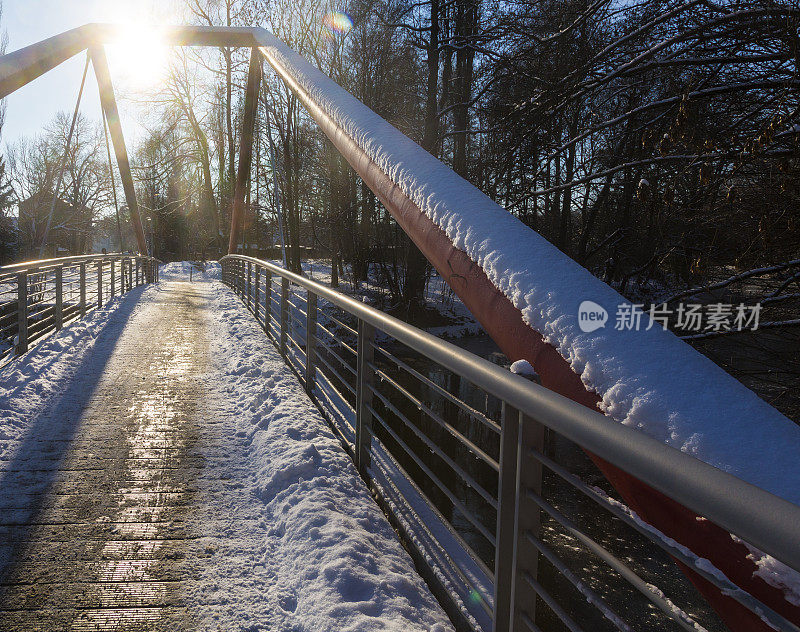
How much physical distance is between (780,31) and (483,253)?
2.78m

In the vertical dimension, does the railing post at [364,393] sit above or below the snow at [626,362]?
below

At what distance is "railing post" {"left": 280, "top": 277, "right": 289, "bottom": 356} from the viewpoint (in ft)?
19.6

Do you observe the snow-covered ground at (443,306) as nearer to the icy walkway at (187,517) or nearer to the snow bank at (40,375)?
the snow bank at (40,375)

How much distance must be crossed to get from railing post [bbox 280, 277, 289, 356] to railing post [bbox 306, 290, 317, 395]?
4.22 ft

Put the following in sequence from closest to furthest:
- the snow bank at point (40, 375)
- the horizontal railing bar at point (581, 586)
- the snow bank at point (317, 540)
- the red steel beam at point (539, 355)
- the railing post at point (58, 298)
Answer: the red steel beam at point (539, 355) → the horizontal railing bar at point (581, 586) → the snow bank at point (317, 540) → the snow bank at point (40, 375) → the railing post at point (58, 298)

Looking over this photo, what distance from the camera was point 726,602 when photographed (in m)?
1.11

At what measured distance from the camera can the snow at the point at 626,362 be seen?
1115 mm

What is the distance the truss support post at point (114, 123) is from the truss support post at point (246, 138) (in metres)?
4.38

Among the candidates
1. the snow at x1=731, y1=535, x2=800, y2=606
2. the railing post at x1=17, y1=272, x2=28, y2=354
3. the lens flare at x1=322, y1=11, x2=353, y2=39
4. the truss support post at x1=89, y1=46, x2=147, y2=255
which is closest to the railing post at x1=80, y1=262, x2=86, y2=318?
the railing post at x1=17, y1=272, x2=28, y2=354

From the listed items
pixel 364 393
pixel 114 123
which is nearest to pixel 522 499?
pixel 364 393

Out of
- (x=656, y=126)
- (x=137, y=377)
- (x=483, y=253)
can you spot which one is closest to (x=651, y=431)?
(x=483, y=253)

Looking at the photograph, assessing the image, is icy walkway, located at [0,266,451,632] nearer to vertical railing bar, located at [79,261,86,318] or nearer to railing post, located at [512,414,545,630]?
railing post, located at [512,414,545,630]

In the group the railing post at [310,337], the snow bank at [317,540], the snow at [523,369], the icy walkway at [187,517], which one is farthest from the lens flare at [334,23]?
the snow at [523,369]

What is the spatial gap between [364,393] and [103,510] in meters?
1.48
